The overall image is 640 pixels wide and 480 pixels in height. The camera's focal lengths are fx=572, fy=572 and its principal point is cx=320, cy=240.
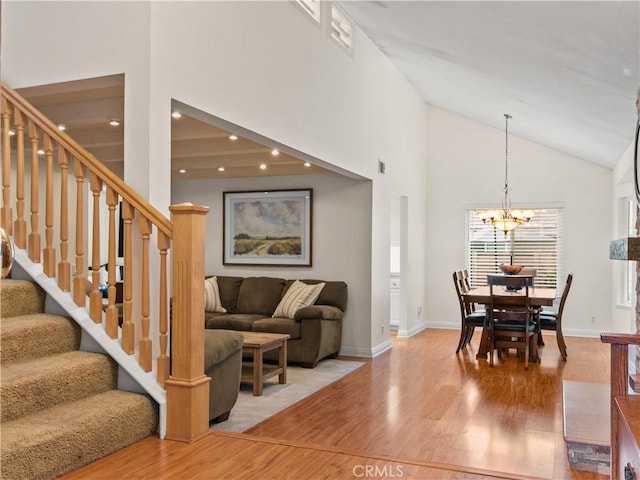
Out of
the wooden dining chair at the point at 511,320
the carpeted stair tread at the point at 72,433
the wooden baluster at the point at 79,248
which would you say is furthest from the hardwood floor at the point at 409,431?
the wooden baluster at the point at 79,248

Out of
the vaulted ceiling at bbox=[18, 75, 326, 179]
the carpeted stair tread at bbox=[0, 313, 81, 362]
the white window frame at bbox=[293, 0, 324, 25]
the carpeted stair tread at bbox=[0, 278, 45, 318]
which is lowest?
the carpeted stair tread at bbox=[0, 313, 81, 362]

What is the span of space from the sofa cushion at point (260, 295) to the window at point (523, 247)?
378 centimetres

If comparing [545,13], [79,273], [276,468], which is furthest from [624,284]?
[79,273]

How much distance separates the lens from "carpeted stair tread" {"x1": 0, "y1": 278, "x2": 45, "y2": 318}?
3176 millimetres

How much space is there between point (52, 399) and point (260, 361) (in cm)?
233

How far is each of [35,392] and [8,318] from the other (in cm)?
63

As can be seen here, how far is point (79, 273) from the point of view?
127 inches

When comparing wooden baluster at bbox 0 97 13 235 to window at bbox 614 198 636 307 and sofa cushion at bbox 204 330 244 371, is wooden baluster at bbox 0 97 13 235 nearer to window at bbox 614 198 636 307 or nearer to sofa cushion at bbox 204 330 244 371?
sofa cushion at bbox 204 330 244 371

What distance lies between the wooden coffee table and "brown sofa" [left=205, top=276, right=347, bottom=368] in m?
0.58

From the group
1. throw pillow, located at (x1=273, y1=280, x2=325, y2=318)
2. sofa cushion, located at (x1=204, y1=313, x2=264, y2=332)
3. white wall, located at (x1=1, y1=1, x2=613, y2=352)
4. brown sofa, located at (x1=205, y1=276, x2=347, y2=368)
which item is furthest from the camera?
throw pillow, located at (x1=273, y1=280, x2=325, y2=318)

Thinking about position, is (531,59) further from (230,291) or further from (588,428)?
(230,291)

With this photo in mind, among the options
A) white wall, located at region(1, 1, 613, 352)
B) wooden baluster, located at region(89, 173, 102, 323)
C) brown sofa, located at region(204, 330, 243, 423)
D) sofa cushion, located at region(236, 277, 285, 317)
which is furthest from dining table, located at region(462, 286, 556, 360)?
wooden baluster, located at region(89, 173, 102, 323)

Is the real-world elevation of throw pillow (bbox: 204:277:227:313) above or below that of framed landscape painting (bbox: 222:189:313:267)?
below

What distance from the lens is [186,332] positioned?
3.13m
